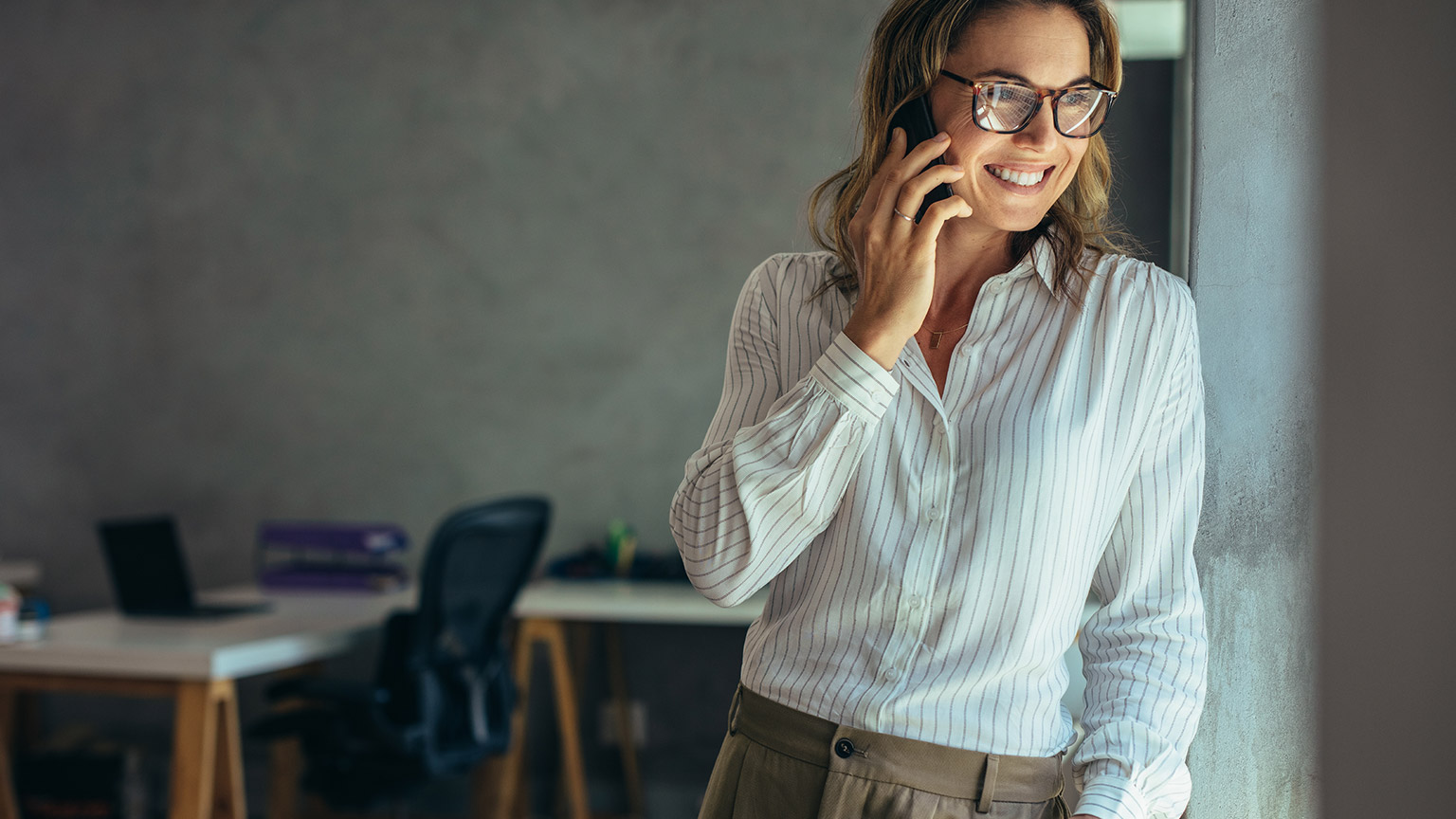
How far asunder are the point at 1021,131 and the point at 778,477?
14.2 inches

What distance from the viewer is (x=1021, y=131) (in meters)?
0.98

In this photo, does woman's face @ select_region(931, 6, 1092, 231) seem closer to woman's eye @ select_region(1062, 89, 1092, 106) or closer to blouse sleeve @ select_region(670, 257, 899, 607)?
woman's eye @ select_region(1062, 89, 1092, 106)

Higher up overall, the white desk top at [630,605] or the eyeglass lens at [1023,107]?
the eyeglass lens at [1023,107]

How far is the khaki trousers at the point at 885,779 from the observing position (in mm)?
936

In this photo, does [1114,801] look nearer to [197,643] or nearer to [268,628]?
[197,643]

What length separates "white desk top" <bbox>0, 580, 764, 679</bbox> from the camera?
2711 mm

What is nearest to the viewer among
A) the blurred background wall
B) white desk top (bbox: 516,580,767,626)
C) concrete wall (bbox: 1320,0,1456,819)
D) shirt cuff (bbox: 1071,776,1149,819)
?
concrete wall (bbox: 1320,0,1456,819)

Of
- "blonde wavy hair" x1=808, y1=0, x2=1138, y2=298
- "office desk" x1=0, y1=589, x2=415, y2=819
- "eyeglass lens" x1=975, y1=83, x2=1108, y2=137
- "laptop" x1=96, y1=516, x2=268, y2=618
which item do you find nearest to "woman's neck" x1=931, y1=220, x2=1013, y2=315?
"blonde wavy hair" x1=808, y1=0, x2=1138, y2=298

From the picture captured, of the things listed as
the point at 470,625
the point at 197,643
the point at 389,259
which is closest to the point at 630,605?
the point at 470,625

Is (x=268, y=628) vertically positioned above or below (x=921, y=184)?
below

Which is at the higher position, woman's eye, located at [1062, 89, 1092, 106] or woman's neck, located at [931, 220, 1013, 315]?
woman's eye, located at [1062, 89, 1092, 106]

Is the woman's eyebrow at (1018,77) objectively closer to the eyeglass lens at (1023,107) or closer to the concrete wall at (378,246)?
the eyeglass lens at (1023,107)

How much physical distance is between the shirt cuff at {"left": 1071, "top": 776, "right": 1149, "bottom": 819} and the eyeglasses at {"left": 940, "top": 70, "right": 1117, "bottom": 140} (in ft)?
1.76

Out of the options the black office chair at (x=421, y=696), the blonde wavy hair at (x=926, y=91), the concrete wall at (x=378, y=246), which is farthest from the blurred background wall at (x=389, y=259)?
the blonde wavy hair at (x=926, y=91)
